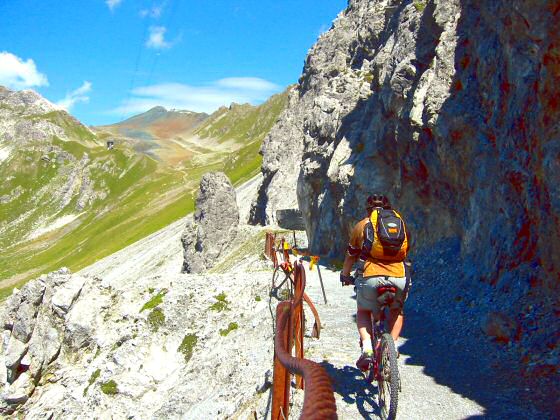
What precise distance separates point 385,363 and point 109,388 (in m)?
12.5

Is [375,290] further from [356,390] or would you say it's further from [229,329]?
[229,329]

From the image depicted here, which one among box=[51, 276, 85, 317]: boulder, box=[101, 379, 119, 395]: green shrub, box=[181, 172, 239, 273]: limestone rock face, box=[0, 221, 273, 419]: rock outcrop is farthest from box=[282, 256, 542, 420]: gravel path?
box=[181, 172, 239, 273]: limestone rock face

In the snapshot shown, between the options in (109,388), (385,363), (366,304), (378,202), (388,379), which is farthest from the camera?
(109,388)

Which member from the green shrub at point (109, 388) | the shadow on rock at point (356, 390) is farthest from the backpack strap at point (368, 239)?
the green shrub at point (109, 388)

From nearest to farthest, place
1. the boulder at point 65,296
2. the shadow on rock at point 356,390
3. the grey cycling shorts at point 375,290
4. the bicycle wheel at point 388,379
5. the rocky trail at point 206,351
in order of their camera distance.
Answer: the bicycle wheel at point 388,379, the grey cycling shorts at point 375,290, the shadow on rock at point 356,390, the rocky trail at point 206,351, the boulder at point 65,296

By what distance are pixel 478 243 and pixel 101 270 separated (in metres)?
77.2

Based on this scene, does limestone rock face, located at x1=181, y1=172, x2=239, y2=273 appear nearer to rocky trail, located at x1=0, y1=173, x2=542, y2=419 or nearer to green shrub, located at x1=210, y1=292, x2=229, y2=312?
rocky trail, located at x1=0, y1=173, x2=542, y2=419

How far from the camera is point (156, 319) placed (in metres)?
19.0

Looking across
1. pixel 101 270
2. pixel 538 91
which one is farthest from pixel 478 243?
pixel 101 270

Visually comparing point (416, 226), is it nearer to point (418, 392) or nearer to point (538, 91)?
point (538, 91)

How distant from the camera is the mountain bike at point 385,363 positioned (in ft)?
22.7

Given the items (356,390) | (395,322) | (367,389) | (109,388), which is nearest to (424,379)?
(367,389)

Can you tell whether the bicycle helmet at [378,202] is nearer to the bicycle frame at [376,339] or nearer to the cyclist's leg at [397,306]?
the cyclist's leg at [397,306]

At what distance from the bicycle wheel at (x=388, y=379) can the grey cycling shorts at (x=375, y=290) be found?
2.26ft
